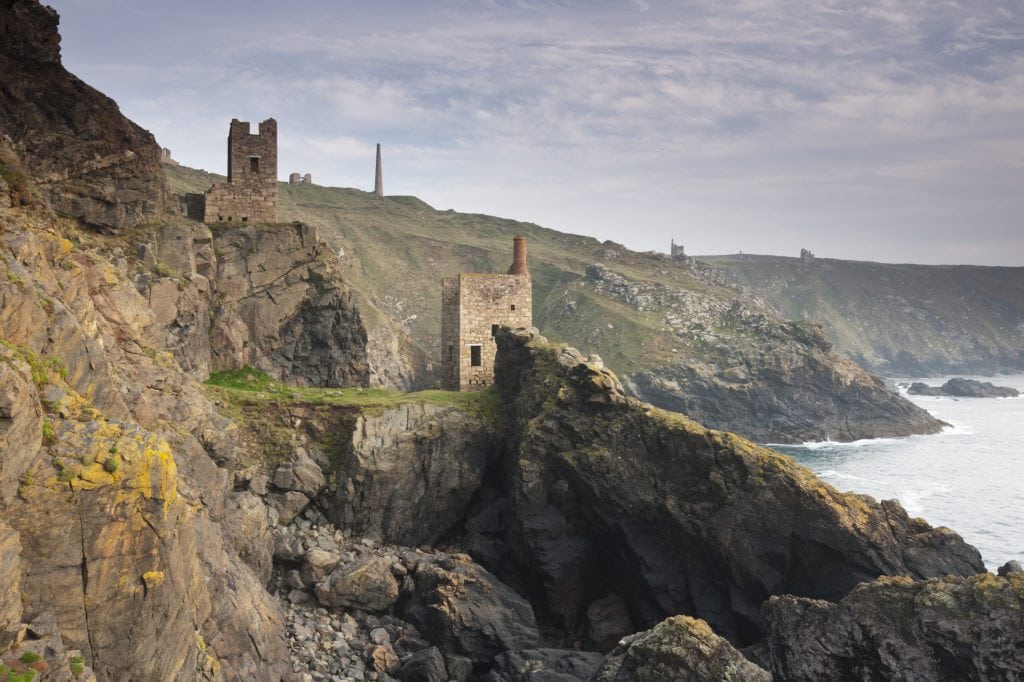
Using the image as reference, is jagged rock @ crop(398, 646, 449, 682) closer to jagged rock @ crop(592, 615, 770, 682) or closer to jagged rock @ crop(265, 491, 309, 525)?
jagged rock @ crop(592, 615, 770, 682)

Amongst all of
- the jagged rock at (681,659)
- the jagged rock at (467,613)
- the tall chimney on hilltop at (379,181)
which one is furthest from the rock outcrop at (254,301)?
the tall chimney on hilltop at (379,181)

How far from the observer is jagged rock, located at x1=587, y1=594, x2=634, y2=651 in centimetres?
2609

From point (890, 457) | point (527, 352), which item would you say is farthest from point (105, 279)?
point (890, 457)

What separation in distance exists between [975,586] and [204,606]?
60.2ft

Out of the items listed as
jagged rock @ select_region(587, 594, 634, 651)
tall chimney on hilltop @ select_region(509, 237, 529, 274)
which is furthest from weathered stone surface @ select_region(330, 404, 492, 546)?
tall chimney on hilltop @ select_region(509, 237, 529, 274)

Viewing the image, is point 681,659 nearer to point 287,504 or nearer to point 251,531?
point 251,531

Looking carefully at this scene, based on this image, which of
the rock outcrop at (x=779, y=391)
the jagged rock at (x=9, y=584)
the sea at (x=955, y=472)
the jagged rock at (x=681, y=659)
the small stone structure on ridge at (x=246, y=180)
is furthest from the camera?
the rock outcrop at (x=779, y=391)

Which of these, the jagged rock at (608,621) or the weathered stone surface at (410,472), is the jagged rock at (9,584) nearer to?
the weathered stone surface at (410,472)

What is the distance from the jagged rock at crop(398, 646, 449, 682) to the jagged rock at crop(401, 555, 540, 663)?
0.67 metres

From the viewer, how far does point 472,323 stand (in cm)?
3834

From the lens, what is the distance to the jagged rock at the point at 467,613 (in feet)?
74.5

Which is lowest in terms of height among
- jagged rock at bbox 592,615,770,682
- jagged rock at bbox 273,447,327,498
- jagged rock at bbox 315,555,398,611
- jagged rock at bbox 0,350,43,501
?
jagged rock at bbox 315,555,398,611

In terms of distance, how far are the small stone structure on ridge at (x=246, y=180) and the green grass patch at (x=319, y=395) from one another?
7.82 meters

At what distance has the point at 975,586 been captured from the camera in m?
18.2
